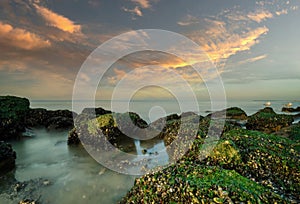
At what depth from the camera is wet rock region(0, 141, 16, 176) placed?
581cm

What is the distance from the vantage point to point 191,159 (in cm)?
526

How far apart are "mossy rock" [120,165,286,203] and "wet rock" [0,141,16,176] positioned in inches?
157

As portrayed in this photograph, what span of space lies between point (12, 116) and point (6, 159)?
480cm

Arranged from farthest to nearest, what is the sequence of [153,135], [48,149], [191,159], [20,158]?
1. [153,135]
2. [48,149]
3. [20,158]
4. [191,159]

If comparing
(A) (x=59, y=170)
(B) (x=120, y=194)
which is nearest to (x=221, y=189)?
(B) (x=120, y=194)

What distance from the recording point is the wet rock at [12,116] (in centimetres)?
938

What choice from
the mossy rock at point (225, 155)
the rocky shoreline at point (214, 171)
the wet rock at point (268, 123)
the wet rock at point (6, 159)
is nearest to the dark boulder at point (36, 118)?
the rocky shoreline at point (214, 171)

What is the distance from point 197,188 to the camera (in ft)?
10.8

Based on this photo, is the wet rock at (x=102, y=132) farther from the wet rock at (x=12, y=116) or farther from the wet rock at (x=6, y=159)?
the wet rock at (x=12, y=116)

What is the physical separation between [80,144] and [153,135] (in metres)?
3.33

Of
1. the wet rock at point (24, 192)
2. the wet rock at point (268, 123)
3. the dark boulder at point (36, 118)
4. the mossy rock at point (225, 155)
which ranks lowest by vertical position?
the wet rock at point (24, 192)

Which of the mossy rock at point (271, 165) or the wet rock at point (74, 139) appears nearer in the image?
the mossy rock at point (271, 165)

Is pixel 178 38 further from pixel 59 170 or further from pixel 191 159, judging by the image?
pixel 59 170

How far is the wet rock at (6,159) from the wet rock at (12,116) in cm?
363
